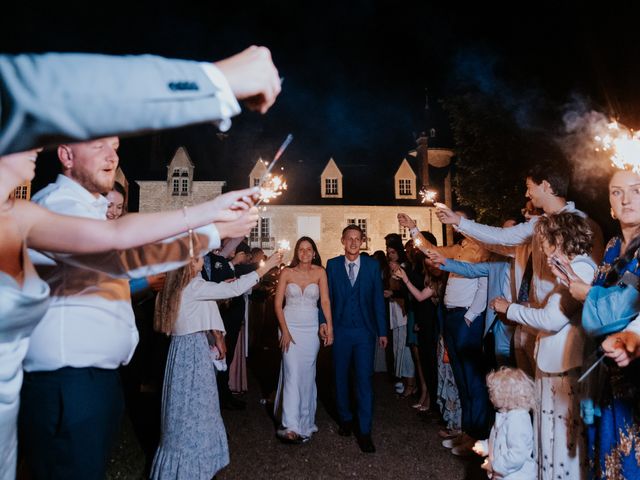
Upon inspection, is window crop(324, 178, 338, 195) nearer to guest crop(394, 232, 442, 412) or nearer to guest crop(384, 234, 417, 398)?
guest crop(384, 234, 417, 398)

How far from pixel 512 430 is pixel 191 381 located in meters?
3.27

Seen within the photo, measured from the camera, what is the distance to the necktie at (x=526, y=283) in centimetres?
481

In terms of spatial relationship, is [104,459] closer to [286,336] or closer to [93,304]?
[93,304]

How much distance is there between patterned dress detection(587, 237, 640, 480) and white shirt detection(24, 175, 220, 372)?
115 inches

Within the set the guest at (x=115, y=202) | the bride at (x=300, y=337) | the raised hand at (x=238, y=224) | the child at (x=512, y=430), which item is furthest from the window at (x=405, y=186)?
the raised hand at (x=238, y=224)

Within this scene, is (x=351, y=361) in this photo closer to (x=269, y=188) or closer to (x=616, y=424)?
(x=616, y=424)

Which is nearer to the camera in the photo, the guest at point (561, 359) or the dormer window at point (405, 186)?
the guest at point (561, 359)

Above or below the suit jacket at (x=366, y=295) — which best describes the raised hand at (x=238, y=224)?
above

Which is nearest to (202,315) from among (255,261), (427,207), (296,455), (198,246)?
(296,455)

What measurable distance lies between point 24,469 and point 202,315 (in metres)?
2.10

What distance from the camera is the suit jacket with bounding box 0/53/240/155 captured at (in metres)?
0.89

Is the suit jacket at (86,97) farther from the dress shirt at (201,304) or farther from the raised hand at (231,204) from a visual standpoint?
the dress shirt at (201,304)

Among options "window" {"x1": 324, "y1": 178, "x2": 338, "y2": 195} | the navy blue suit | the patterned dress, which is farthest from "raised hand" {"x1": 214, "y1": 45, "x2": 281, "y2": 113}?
"window" {"x1": 324, "y1": 178, "x2": 338, "y2": 195}

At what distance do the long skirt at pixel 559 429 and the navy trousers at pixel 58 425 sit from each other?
11.6 feet
